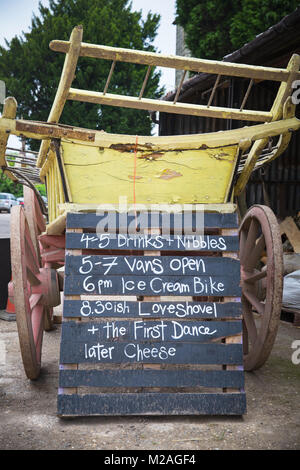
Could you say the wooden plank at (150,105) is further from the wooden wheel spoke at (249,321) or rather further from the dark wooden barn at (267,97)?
the dark wooden barn at (267,97)

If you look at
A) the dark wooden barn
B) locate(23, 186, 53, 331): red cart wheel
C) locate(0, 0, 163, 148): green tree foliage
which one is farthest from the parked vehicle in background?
locate(23, 186, 53, 331): red cart wheel

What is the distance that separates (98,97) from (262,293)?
1688mm

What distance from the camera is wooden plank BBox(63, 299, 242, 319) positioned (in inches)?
95.8

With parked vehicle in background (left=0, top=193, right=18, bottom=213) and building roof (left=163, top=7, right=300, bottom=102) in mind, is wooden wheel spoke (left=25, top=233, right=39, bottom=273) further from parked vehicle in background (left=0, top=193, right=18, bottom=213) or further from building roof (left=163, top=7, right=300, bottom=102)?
parked vehicle in background (left=0, top=193, right=18, bottom=213)

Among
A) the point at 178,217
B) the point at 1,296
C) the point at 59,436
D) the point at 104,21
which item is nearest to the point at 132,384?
the point at 59,436

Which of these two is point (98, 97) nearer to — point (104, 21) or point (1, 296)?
point (1, 296)

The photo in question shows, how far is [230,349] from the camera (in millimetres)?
2439

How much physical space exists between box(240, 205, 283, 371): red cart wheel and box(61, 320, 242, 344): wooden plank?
0.25 meters

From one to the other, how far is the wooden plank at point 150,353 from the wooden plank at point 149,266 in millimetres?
377

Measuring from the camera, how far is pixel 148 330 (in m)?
2.44

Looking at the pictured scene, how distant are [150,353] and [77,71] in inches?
647

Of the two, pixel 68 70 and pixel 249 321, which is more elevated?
pixel 68 70

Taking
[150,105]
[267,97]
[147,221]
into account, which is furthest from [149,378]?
[267,97]

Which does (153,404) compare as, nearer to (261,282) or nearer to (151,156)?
(261,282)
